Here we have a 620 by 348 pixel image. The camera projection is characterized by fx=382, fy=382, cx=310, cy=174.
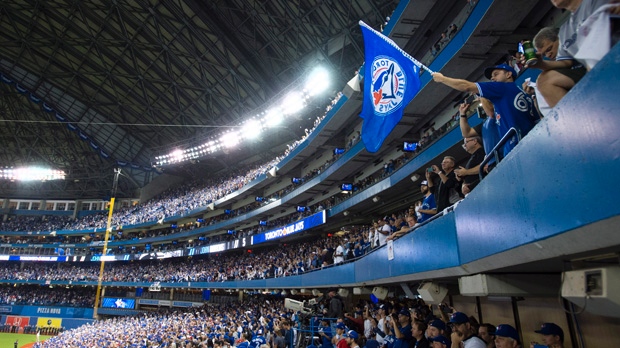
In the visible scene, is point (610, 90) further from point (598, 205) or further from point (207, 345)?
point (207, 345)

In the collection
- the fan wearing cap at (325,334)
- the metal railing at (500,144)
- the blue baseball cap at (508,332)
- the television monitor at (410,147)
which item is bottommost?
the fan wearing cap at (325,334)

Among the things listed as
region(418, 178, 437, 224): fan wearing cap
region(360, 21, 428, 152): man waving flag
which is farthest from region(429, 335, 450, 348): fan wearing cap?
region(360, 21, 428, 152): man waving flag

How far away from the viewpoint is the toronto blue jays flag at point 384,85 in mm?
5685

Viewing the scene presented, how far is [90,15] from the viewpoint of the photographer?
105 feet

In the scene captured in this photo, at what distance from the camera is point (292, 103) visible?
A: 27.2 meters

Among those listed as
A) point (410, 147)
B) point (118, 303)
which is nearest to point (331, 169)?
Answer: point (410, 147)

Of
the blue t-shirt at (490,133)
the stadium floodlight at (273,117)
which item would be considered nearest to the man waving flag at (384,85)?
the blue t-shirt at (490,133)

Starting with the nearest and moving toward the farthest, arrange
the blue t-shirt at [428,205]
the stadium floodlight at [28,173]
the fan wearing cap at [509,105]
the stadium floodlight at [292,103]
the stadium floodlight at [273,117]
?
the fan wearing cap at [509,105]
the blue t-shirt at [428,205]
the stadium floodlight at [292,103]
the stadium floodlight at [273,117]
the stadium floodlight at [28,173]

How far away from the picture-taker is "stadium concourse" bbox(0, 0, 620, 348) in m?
2.63

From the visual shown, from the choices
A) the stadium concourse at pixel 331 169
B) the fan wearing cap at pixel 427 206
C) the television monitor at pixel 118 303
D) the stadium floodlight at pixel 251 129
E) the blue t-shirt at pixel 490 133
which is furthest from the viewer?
the television monitor at pixel 118 303

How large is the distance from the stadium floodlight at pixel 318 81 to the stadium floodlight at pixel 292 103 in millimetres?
1348

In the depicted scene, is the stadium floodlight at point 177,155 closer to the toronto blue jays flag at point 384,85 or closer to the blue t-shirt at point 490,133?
the toronto blue jays flag at point 384,85

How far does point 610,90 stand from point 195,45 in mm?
32908

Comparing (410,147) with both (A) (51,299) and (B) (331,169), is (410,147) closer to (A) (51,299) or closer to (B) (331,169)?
(B) (331,169)
